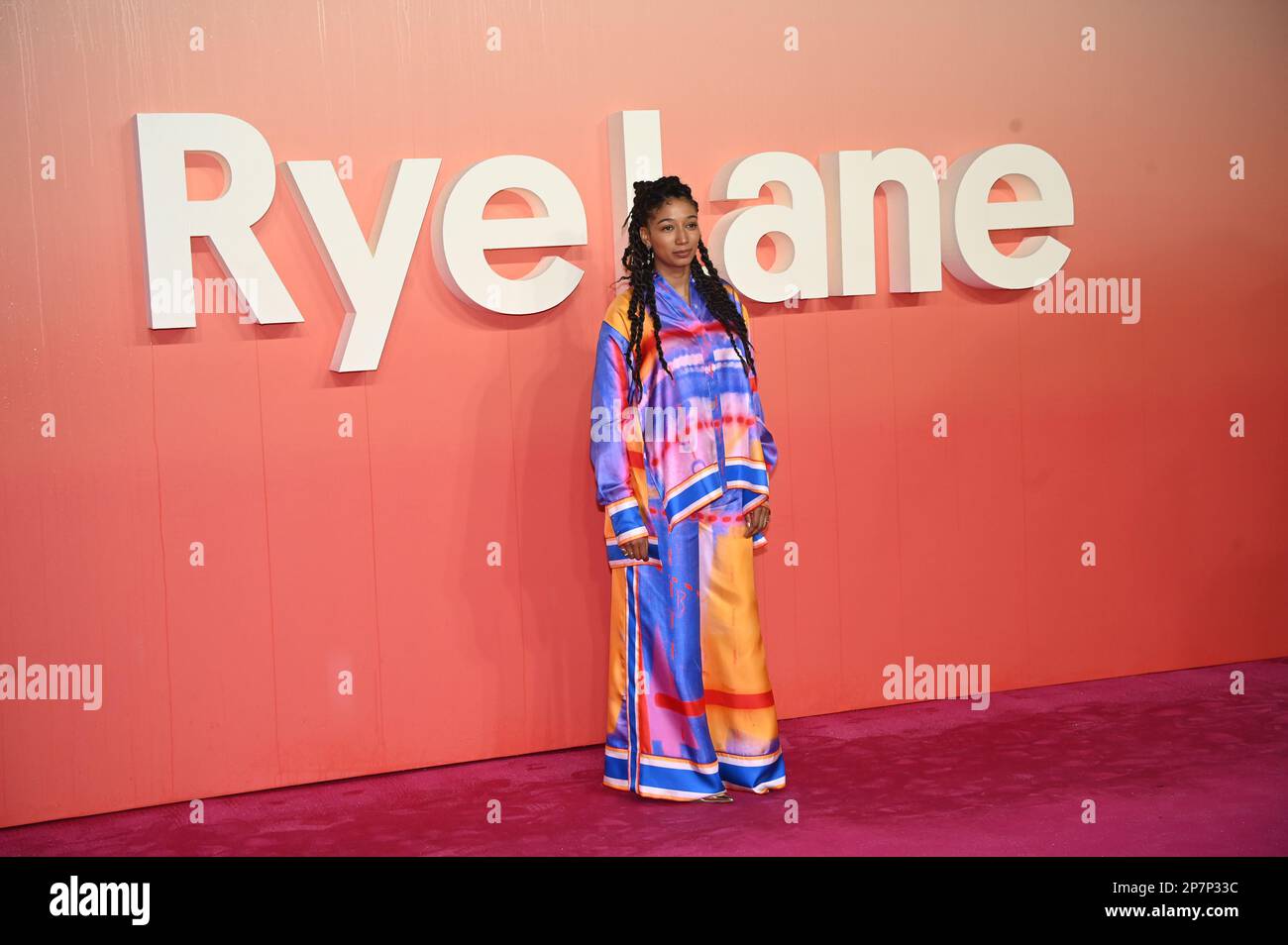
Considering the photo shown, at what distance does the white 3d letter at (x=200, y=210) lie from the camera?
3635 mm

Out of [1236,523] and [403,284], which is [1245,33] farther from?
[403,284]

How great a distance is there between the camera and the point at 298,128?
12.5 feet

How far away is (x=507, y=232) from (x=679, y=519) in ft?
3.30

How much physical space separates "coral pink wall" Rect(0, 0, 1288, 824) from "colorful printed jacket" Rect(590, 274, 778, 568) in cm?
54

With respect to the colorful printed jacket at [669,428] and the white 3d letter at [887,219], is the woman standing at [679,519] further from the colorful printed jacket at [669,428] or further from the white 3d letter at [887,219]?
the white 3d letter at [887,219]

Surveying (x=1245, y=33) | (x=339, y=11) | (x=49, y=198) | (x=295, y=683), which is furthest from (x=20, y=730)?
(x=1245, y=33)

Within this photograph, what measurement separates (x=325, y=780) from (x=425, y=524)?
767 mm

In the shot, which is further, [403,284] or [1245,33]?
[1245,33]

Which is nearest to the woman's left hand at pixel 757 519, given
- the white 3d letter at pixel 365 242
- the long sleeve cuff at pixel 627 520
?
the long sleeve cuff at pixel 627 520

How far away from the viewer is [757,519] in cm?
368

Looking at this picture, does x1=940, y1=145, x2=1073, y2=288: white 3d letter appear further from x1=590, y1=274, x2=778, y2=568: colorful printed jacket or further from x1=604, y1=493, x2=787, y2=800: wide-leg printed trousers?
Result: x1=604, y1=493, x2=787, y2=800: wide-leg printed trousers

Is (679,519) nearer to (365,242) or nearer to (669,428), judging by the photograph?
(669,428)

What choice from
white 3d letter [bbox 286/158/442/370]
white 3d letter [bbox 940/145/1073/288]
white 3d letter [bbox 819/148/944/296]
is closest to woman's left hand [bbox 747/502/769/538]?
white 3d letter [bbox 819/148/944/296]

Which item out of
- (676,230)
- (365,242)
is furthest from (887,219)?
(365,242)
